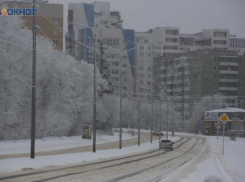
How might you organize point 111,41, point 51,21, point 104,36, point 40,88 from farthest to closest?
point 111,41
point 104,36
point 51,21
point 40,88

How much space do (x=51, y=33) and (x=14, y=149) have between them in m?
69.8

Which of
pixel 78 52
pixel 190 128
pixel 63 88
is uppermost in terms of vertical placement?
pixel 78 52

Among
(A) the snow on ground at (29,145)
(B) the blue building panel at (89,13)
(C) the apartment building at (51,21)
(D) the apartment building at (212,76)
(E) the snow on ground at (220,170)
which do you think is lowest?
(A) the snow on ground at (29,145)

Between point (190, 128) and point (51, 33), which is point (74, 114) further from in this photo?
point (190, 128)

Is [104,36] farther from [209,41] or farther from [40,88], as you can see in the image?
[40,88]

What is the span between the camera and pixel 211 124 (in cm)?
11494

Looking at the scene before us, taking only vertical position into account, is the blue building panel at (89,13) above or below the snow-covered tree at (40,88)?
above

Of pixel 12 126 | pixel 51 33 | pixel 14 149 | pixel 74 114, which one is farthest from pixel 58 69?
pixel 51 33

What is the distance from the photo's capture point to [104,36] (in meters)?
166

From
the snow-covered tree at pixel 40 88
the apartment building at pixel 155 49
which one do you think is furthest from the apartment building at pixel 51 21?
the apartment building at pixel 155 49

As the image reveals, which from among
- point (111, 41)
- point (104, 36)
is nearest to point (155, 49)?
point (111, 41)

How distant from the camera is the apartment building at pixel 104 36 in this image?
146 meters

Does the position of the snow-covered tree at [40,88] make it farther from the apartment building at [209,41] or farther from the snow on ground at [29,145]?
the apartment building at [209,41]

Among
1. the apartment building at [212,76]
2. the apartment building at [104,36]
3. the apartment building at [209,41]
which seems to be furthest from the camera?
the apartment building at [209,41]
